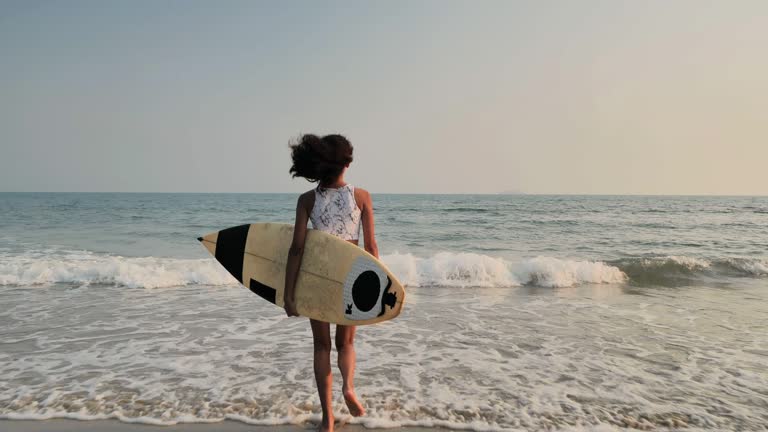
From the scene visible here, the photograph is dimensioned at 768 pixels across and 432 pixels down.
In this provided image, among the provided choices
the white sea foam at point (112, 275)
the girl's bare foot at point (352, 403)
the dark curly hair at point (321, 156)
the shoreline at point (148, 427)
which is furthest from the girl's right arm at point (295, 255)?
the white sea foam at point (112, 275)

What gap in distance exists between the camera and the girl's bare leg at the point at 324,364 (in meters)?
2.75

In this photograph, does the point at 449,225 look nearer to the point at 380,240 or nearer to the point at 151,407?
the point at 380,240

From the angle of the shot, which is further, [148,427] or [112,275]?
[112,275]

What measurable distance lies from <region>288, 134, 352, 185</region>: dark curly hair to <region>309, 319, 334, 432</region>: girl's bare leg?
918 millimetres

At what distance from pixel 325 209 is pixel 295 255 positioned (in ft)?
1.07

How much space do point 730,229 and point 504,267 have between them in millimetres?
17479

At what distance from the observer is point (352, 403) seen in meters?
3.03

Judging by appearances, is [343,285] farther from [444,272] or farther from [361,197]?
[444,272]

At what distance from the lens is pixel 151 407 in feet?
10.9

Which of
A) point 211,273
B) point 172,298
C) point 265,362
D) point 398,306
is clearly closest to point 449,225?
point 211,273

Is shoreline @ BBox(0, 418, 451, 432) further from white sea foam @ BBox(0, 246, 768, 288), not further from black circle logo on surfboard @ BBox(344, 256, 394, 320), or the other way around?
white sea foam @ BBox(0, 246, 768, 288)

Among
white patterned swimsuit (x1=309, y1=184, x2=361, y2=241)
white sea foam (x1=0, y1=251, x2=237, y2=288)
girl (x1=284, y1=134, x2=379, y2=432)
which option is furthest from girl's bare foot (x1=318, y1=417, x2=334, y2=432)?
white sea foam (x1=0, y1=251, x2=237, y2=288)

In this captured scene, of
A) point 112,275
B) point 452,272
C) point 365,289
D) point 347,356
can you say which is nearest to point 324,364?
point 347,356

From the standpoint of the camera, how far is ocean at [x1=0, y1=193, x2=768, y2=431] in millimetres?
3334
